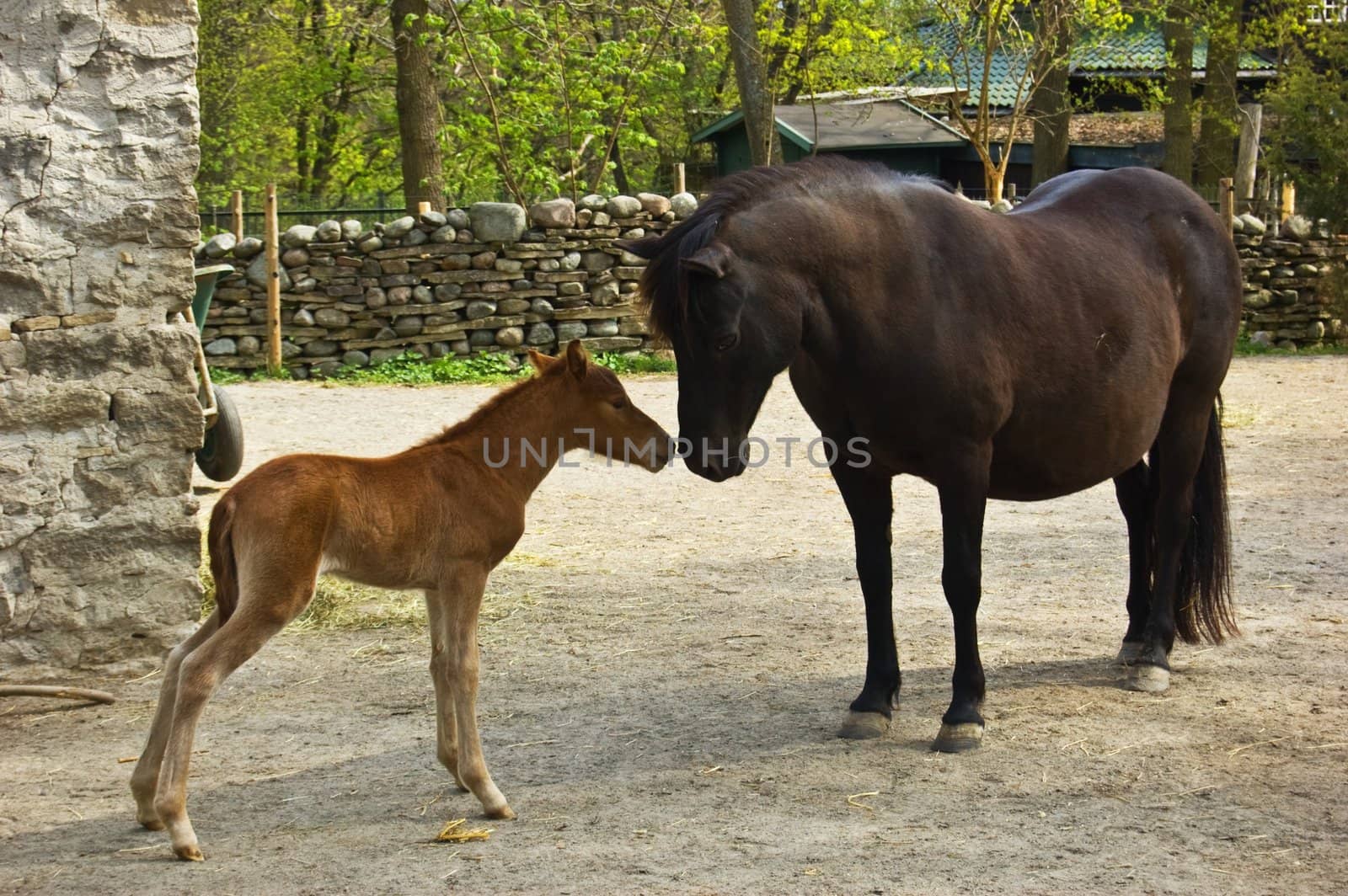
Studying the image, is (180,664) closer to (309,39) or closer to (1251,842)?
(1251,842)

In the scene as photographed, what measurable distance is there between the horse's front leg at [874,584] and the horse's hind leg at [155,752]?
7.14 ft

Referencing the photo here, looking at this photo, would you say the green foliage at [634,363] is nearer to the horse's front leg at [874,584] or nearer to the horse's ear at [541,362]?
the horse's front leg at [874,584]

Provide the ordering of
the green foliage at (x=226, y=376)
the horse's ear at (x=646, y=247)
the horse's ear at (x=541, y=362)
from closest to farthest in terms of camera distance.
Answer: the horse's ear at (x=646, y=247), the horse's ear at (x=541, y=362), the green foliage at (x=226, y=376)

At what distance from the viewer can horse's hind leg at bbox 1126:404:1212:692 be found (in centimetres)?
501

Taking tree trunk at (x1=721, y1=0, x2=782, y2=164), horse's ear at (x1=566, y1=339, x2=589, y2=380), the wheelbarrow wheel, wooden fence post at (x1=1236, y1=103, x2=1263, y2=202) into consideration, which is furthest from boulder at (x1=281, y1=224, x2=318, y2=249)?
wooden fence post at (x1=1236, y1=103, x2=1263, y2=202)

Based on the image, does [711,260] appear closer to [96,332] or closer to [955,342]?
[955,342]

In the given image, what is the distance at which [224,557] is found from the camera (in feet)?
12.2

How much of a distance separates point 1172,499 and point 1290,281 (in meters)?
13.0

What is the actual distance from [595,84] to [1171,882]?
17.7m

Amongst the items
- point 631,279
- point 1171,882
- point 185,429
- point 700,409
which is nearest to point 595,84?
point 631,279

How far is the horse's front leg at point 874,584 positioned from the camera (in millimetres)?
4484

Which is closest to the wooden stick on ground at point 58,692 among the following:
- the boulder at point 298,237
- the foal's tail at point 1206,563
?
the foal's tail at point 1206,563

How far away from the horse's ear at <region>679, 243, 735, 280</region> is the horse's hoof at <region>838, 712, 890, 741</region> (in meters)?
1.65

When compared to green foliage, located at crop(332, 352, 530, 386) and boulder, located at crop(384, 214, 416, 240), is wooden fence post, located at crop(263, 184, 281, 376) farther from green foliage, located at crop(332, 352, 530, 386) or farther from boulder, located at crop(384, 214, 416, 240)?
boulder, located at crop(384, 214, 416, 240)
